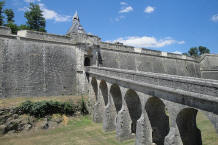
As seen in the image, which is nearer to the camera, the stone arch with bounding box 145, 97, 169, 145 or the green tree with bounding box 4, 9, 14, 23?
the stone arch with bounding box 145, 97, 169, 145

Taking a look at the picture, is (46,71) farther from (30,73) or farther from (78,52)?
(78,52)

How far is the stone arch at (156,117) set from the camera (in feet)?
29.7

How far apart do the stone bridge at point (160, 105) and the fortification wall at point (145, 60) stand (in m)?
8.36

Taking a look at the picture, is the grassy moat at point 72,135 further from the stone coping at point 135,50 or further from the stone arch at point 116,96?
the stone coping at point 135,50

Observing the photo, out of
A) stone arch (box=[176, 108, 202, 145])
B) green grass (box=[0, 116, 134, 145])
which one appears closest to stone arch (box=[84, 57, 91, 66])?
green grass (box=[0, 116, 134, 145])

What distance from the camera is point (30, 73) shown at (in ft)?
52.7

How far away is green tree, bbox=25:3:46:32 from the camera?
1117 inches

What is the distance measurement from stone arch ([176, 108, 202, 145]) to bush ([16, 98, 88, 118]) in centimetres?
1117

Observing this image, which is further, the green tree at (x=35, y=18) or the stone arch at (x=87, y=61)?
the green tree at (x=35, y=18)

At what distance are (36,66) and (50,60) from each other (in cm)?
166

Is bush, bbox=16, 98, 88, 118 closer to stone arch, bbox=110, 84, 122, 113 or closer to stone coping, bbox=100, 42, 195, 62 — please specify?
stone arch, bbox=110, 84, 122, 113

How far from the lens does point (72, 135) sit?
1207 centimetres

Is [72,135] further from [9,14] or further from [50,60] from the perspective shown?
[9,14]

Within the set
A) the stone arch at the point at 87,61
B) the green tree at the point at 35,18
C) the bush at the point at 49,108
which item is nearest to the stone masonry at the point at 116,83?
the stone arch at the point at 87,61
